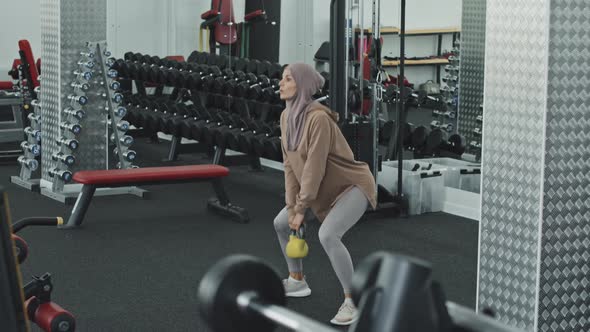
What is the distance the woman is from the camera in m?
3.79

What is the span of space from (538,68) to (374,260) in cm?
206

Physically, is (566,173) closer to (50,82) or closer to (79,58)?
(79,58)

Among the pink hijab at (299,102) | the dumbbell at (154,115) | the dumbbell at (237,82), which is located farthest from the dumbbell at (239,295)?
the dumbbell at (154,115)

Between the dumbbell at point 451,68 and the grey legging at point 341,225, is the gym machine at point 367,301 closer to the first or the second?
the grey legging at point 341,225

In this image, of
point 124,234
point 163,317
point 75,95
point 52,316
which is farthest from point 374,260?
point 75,95

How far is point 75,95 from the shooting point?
6832 millimetres

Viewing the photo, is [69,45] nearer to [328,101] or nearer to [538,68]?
[328,101]

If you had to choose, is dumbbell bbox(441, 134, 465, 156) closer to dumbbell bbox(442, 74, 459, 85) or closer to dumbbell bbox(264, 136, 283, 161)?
dumbbell bbox(442, 74, 459, 85)

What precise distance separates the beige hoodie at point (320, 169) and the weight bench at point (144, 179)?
2.22m

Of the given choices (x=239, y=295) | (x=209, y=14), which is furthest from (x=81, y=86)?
(x=239, y=295)

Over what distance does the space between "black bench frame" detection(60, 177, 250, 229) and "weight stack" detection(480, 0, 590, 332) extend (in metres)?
3.20

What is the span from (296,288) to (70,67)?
3307mm

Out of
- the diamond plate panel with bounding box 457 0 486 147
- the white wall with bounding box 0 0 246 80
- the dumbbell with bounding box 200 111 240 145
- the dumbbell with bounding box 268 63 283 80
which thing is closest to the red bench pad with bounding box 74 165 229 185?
the dumbbell with bounding box 200 111 240 145

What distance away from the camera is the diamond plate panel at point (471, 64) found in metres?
6.35
